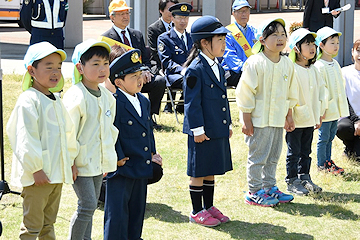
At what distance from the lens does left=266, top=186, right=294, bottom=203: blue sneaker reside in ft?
18.6

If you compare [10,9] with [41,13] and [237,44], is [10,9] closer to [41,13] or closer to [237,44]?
[41,13]

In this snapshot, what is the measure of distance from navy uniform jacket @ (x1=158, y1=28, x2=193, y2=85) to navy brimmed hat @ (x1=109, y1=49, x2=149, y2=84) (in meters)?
4.04

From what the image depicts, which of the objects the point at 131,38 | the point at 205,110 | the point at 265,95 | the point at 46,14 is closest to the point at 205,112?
the point at 205,110

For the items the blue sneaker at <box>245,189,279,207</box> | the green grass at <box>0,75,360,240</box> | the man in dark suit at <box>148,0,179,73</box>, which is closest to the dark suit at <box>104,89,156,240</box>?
the green grass at <box>0,75,360,240</box>

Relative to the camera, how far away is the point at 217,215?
5168 millimetres

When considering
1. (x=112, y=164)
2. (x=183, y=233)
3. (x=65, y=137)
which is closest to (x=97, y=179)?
(x=112, y=164)

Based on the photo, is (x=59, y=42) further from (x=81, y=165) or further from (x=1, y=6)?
(x=1, y=6)

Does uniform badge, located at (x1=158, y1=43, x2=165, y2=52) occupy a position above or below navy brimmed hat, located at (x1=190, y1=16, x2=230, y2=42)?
below

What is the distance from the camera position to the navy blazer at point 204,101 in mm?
4942

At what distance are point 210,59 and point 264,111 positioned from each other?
28.1 inches

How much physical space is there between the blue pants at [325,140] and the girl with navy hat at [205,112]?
69.3 inches

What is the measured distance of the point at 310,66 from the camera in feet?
19.7

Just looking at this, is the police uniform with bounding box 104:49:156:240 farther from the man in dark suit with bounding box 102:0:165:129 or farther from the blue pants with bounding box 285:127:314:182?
the man in dark suit with bounding box 102:0:165:129

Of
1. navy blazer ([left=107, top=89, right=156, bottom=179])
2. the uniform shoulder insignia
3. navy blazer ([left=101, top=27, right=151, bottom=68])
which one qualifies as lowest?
navy blazer ([left=107, top=89, right=156, bottom=179])
